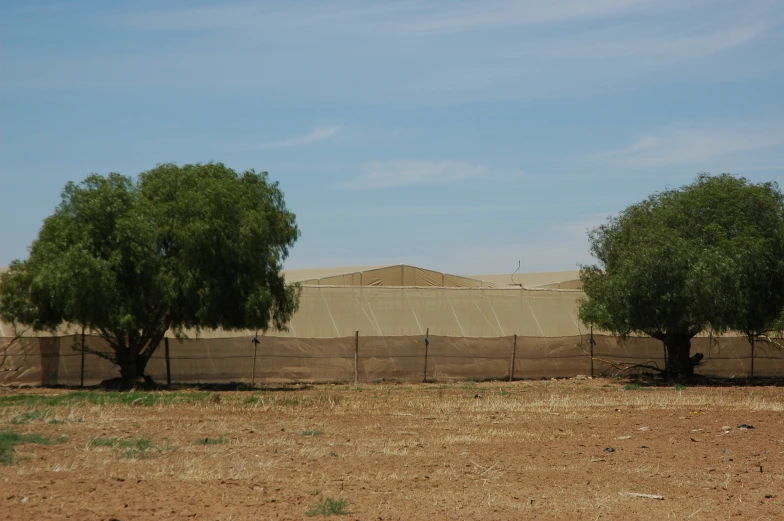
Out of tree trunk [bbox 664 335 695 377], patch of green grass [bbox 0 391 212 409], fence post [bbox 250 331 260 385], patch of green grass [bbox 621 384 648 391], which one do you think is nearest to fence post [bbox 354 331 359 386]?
fence post [bbox 250 331 260 385]

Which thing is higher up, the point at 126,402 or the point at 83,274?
the point at 83,274

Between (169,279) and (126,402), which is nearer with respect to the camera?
(126,402)

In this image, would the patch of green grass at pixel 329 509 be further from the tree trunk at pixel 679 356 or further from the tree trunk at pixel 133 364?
the tree trunk at pixel 679 356

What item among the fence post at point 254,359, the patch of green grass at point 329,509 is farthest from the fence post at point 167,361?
the patch of green grass at point 329,509

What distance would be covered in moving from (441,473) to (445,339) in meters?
22.6

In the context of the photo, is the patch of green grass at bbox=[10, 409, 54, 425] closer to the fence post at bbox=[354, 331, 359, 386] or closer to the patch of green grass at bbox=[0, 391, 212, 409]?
the patch of green grass at bbox=[0, 391, 212, 409]

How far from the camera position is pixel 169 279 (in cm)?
2738

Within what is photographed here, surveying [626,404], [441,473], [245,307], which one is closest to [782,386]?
[626,404]

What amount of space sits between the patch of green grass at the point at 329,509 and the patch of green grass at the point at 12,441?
510 centimetres

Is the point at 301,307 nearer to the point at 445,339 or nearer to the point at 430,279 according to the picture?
the point at 445,339

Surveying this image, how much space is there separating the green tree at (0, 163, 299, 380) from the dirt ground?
395 cm

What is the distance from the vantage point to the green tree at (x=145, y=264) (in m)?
26.7

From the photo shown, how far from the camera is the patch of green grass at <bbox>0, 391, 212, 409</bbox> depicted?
72.5ft

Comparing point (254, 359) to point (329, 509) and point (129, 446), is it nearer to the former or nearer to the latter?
point (129, 446)
